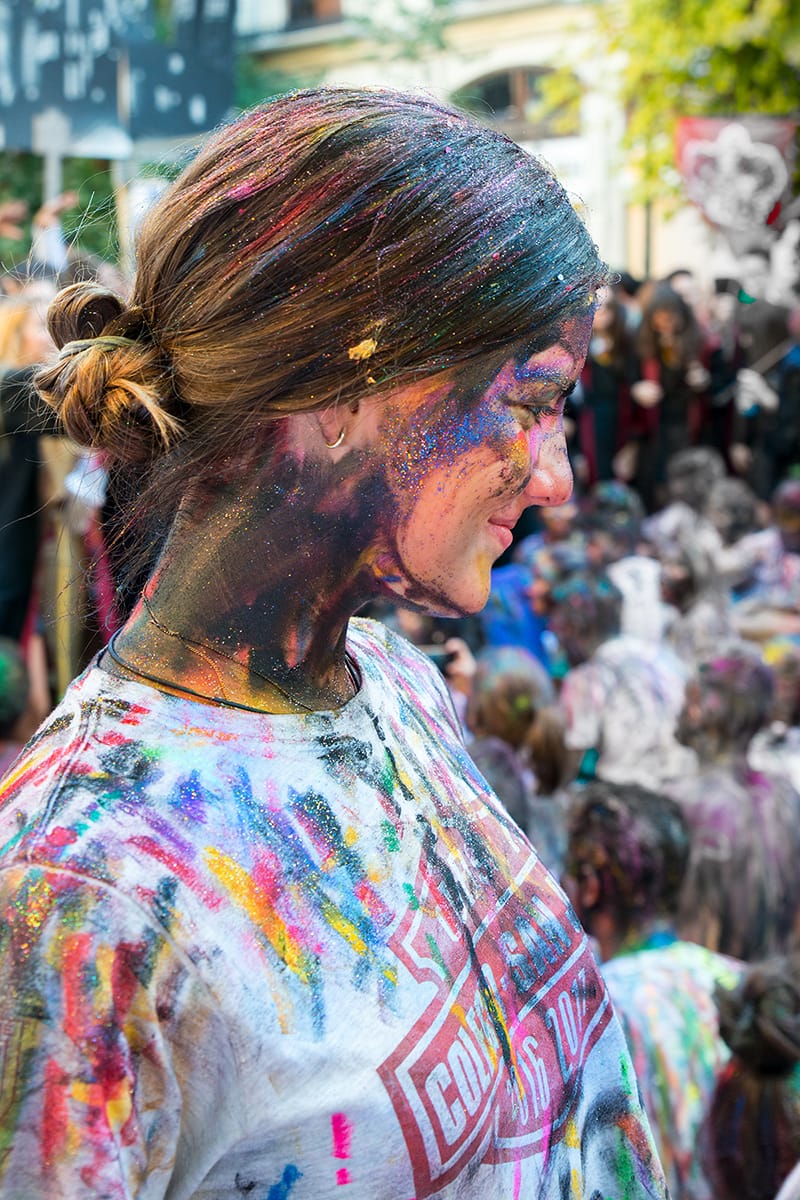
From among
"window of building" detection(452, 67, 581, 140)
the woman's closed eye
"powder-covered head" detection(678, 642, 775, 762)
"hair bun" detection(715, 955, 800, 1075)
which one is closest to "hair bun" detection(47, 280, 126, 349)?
the woman's closed eye

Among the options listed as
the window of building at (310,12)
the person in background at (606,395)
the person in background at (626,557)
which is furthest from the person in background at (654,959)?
the window of building at (310,12)

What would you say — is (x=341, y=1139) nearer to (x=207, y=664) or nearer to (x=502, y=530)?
(x=207, y=664)

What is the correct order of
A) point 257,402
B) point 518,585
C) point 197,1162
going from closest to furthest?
1. point 197,1162
2. point 257,402
3. point 518,585

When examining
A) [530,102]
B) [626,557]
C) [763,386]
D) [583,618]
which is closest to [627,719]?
[583,618]

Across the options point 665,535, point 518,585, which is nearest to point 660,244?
point 665,535

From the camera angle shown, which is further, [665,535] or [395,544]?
[665,535]

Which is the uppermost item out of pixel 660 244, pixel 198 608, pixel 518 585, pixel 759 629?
pixel 198 608

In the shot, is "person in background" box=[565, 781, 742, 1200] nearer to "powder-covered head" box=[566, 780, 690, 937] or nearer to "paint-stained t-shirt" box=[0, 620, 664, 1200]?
"powder-covered head" box=[566, 780, 690, 937]

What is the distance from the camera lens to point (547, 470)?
1.19m

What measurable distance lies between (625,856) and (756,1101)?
0.82 meters

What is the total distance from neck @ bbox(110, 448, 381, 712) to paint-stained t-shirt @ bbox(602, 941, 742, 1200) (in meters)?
1.34

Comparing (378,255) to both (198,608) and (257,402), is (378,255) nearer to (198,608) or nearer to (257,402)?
(257,402)

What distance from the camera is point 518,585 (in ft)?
18.4

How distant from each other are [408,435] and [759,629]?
5.43 m
